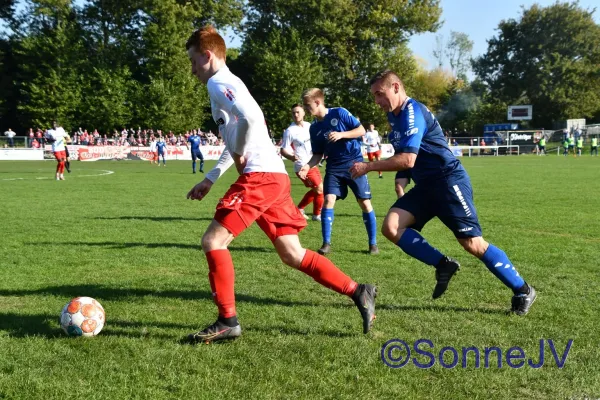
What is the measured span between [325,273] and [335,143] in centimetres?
373

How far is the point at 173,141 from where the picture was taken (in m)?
45.4

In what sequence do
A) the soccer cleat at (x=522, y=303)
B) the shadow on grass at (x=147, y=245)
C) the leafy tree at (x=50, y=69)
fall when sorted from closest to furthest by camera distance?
the soccer cleat at (x=522, y=303), the shadow on grass at (x=147, y=245), the leafy tree at (x=50, y=69)

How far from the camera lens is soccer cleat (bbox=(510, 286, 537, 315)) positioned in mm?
4660

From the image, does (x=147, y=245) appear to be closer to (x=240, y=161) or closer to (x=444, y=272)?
(x=240, y=161)

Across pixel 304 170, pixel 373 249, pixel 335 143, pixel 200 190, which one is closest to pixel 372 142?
pixel 335 143

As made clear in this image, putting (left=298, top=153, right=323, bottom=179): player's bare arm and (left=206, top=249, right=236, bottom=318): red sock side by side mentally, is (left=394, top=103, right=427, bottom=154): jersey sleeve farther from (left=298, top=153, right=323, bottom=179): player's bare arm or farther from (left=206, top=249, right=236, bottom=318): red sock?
(left=298, top=153, right=323, bottom=179): player's bare arm

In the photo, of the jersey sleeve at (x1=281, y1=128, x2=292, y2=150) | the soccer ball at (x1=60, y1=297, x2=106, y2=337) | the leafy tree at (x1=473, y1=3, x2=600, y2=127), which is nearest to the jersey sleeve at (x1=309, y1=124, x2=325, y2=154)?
the jersey sleeve at (x1=281, y1=128, x2=292, y2=150)

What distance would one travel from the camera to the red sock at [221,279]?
13.4 feet

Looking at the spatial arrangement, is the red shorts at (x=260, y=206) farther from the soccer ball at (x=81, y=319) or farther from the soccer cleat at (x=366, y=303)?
the soccer ball at (x=81, y=319)

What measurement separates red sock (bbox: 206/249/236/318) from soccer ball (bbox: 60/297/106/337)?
0.87 metres

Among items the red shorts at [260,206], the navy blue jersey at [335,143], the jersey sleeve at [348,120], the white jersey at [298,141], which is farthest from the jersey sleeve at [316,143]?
the red shorts at [260,206]

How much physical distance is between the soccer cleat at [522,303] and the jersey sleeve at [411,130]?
142 cm

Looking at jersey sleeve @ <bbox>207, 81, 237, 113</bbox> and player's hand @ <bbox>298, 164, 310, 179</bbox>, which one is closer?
jersey sleeve @ <bbox>207, 81, 237, 113</bbox>

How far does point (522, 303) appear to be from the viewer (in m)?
4.67
